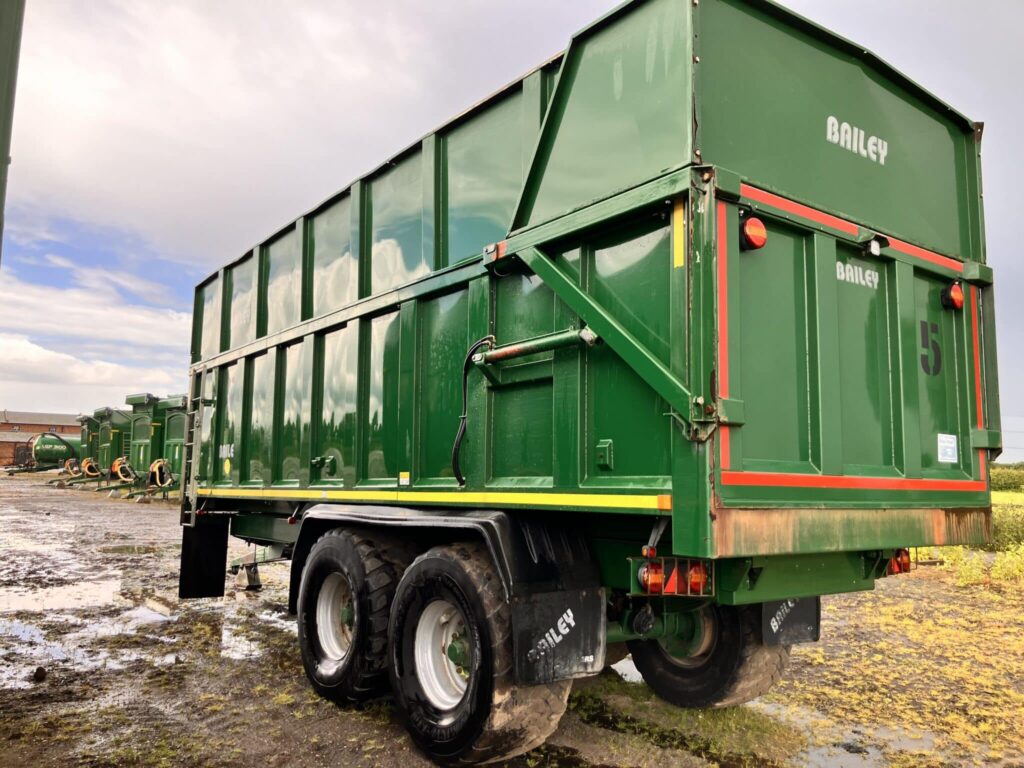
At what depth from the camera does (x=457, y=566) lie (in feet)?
12.8

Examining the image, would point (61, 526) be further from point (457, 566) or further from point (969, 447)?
point (969, 447)

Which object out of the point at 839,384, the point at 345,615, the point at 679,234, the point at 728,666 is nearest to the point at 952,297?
the point at 839,384

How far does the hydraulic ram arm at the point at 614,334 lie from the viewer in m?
3.12

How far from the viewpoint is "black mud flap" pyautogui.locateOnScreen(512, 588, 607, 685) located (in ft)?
11.8

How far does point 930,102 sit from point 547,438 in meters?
3.03

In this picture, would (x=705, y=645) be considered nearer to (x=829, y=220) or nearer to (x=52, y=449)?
(x=829, y=220)

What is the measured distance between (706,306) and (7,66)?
2.42 m

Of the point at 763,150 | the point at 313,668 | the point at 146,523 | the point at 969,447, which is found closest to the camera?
the point at 763,150

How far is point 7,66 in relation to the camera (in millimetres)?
1907

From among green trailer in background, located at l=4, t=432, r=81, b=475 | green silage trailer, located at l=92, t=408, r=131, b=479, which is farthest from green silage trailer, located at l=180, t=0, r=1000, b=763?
green trailer in background, located at l=4, t=432, r=81, b=475

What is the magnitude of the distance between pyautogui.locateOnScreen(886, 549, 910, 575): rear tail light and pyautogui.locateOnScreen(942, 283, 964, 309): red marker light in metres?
1.41

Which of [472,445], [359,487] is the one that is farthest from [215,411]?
[472,445]

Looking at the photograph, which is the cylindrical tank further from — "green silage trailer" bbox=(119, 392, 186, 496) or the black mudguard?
the black mudguard

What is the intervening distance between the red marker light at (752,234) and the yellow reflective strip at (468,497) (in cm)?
115
